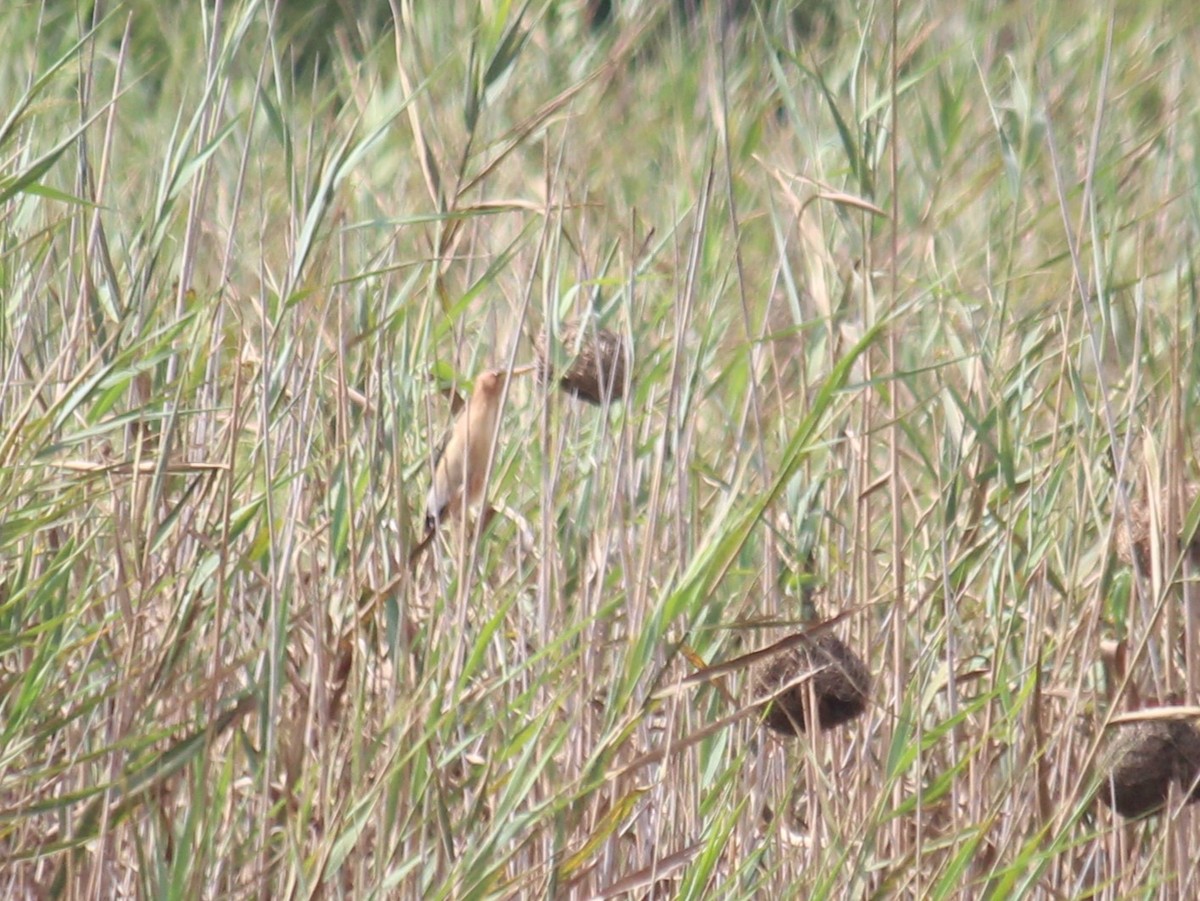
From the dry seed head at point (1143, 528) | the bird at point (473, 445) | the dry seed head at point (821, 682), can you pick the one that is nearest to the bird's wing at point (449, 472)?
the bird at point (473, 445)

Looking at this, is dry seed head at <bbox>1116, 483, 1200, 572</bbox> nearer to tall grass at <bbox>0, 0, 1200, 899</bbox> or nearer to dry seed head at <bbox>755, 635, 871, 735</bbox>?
tall grass at <bbox>0, 0, 1200, 899</bbox>

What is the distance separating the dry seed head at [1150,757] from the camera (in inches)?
44.1

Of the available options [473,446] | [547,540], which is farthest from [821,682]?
[473,446]

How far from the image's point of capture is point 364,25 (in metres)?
1.28

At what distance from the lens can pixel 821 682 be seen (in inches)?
46.1

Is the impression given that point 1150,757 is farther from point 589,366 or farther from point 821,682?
point 589,366

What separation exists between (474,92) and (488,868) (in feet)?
1.61

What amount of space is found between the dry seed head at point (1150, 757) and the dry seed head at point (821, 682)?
18 centimetres

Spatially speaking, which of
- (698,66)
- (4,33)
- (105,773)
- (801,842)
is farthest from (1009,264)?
(4,33)

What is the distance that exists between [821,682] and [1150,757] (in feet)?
0.75

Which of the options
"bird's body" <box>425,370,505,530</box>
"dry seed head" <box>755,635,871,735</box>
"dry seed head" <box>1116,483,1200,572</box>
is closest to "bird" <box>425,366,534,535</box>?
"bird's body" <box>425,370,505,530</box>

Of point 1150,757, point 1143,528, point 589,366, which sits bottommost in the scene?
point 1150,757

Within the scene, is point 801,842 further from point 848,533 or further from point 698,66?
point 698,66

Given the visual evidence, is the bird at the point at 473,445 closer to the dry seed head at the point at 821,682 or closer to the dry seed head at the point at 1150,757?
the dry seed head at the point at 821,682
